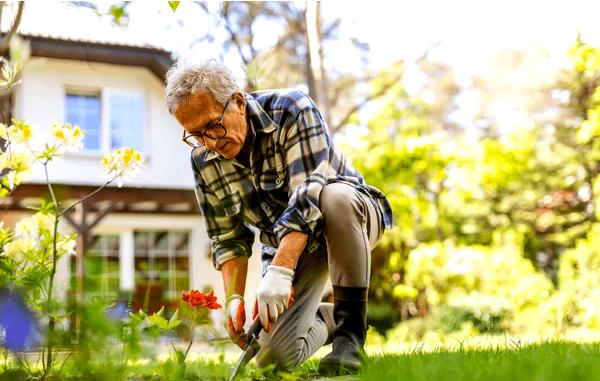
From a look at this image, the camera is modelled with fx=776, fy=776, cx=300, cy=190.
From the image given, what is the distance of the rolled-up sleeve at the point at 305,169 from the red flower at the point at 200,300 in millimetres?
397

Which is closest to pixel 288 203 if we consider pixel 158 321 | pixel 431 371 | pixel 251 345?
pixel 251 345

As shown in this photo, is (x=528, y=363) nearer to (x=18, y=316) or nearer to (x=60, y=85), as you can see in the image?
(x=18, y=316)

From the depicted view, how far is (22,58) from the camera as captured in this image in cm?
231

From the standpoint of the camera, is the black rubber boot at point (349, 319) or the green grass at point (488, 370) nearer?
the green grass at point (488, 370)

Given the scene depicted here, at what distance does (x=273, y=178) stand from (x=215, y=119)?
1.12 ft

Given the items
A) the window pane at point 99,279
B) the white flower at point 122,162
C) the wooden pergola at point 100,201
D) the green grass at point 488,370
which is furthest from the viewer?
the wooden pergola at point 100,201

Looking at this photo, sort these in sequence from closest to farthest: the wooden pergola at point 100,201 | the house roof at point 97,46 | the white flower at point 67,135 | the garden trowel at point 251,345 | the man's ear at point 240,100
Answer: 1. the garden trowel at point 251,345
2. the man's ear at point 240,100
3. the white flower at point 67,135
4. the wooden pergola at point 100,201
5. the house roof at point 97,46

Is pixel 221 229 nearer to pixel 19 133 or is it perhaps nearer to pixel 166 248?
pixel 19 133

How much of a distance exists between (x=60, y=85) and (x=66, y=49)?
646 mm

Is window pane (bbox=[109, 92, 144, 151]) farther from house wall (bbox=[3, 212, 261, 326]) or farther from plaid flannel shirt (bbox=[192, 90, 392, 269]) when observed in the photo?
plaid flannel shirt (bbox=[192, 90, 392, 269])

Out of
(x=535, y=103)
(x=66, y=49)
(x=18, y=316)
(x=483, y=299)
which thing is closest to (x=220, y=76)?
(x=18, y=316)

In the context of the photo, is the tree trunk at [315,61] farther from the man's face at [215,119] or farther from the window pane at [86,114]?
the man's face at [215,119]

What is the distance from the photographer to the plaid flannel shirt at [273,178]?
236 cm

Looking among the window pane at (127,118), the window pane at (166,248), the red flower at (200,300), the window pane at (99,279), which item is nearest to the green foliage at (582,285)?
the window pane at (166,248)
